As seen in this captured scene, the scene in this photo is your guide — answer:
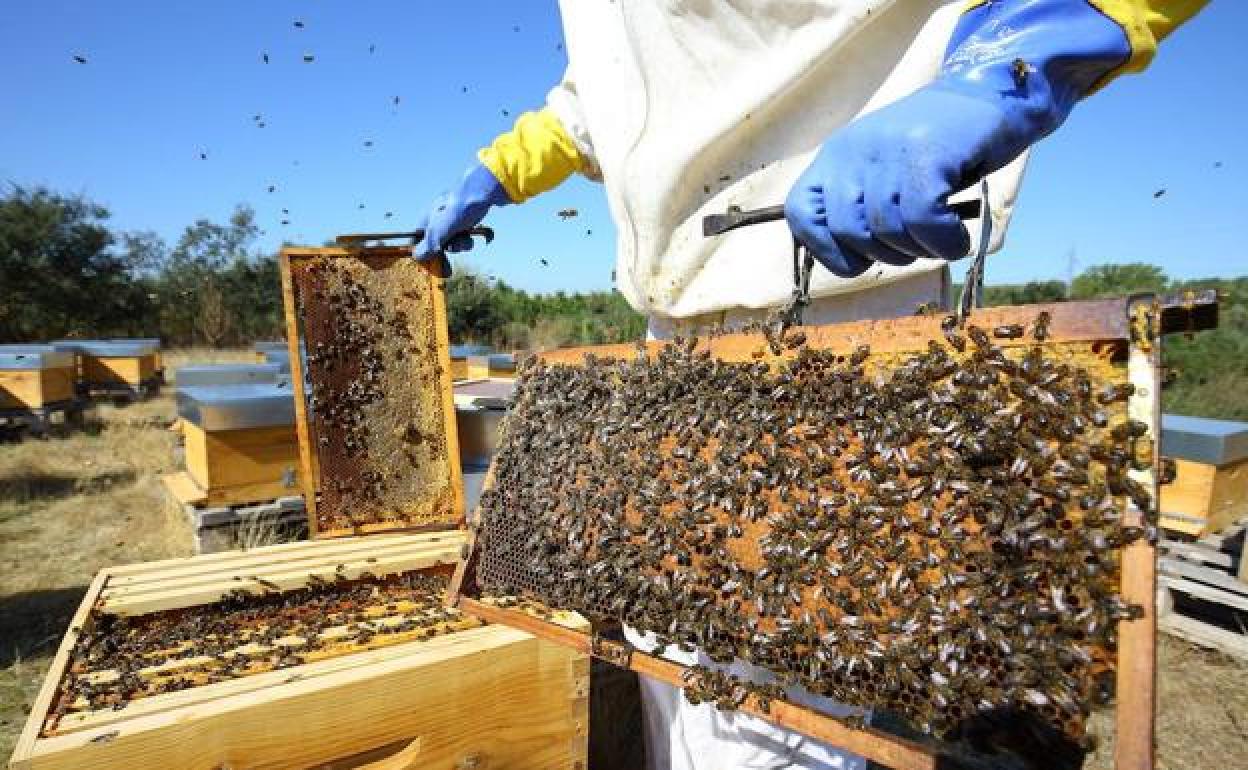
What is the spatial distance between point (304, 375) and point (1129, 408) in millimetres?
4424

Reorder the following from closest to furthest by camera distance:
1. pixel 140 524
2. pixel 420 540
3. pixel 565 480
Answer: pixel 565 480 → pixel 420 540 → pixel 140 524

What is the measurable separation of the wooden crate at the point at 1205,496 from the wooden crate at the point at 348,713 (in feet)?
21.8

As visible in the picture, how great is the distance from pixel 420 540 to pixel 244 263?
139 feet

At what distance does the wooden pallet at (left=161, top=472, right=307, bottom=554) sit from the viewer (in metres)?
5.88

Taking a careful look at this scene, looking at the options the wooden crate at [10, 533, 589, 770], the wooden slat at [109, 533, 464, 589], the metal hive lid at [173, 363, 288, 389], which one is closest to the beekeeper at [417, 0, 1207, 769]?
the wooden crate at [10, 533, 589, 770]

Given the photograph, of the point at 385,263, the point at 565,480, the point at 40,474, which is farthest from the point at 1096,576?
the point at 40,474

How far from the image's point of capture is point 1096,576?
4.45 ft

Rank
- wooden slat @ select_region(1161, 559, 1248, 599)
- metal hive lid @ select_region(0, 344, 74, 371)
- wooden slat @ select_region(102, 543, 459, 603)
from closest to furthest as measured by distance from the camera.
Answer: wooden slat @ select_region(102, 543, 459, 603)
wooden slat @ select_region(1161, 559, 1248, 599)
metal hive lid @ select_region(0, 344, 74, 371)

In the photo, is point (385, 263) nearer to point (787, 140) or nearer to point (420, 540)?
point (420, 540)

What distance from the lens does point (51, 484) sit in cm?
1090

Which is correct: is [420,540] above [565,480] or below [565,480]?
below

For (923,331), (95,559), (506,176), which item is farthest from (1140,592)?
(95,559)

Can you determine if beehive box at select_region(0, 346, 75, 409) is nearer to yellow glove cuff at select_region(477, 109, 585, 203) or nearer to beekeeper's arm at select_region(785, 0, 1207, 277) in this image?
yellow glove cuff at select_region(477, 109, 585, 203)

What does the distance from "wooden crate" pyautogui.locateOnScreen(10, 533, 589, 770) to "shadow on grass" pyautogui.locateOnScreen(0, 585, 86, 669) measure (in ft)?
12.1
